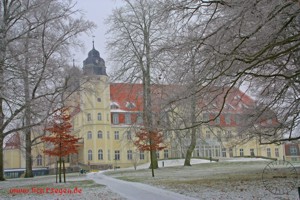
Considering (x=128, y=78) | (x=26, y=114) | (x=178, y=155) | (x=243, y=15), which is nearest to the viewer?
(x=243, y=15)

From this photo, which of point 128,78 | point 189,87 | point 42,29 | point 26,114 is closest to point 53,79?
point 42,29

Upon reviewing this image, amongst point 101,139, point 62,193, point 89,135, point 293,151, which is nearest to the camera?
point 62,193

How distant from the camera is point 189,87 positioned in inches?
398

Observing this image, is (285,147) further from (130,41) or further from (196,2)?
(196,2)

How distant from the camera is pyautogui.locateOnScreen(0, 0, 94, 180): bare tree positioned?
14992 millimetres

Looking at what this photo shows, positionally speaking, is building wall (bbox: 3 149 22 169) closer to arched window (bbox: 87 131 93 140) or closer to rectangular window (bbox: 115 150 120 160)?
arched window (bbox: 87 131 93 140)

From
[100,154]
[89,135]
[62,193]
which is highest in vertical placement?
[89,135]

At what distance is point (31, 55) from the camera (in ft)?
52.3

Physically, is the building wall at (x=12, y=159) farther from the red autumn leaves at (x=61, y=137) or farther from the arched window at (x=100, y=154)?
the red autumn leaves at (x=61, y=137)

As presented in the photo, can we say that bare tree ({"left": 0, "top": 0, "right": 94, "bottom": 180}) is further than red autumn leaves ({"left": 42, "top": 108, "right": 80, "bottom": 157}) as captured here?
No

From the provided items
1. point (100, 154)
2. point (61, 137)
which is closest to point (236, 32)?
point (61, 137)

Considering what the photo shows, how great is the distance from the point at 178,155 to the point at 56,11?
39.4m

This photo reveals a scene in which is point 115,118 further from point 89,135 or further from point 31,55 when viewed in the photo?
point 31,55

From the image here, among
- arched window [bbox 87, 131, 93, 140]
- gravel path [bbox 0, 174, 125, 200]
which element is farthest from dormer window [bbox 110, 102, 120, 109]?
gravel path [bbox 0, 174, 125, 200]
